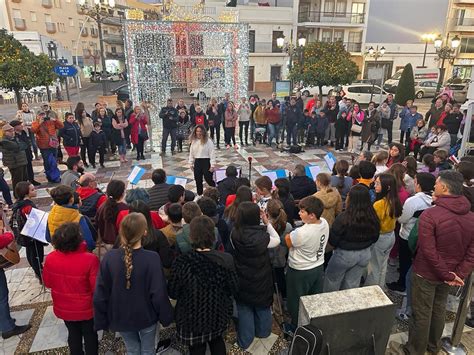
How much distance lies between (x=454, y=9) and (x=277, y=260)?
40.3 m

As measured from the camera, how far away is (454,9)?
3384 cm

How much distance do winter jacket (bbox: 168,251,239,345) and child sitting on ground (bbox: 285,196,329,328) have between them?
31.1 inches

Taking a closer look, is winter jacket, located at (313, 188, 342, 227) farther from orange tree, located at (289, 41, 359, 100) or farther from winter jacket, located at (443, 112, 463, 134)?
orange tree, located at (289, 41, 359, 100)

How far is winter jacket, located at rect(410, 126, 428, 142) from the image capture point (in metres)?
10.2

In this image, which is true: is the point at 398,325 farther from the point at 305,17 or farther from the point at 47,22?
the point at 47,22

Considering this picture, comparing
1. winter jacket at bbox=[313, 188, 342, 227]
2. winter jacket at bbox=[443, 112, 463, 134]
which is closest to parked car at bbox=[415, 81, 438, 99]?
winter jacket at bbox=[443, 112, 463, 134]

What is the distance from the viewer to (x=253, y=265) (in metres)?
3.26

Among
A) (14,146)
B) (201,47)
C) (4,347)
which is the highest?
(201,47)

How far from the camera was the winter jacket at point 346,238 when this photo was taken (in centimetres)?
349

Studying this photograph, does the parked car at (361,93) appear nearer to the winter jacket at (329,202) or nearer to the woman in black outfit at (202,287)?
the winter jacket at (329,202)

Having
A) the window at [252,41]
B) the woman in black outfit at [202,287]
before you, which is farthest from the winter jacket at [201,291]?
the window at [252,41]

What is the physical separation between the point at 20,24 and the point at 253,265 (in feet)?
134

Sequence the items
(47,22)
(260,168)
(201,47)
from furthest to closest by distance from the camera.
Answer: (47,22) < (201,47) < (260,168)

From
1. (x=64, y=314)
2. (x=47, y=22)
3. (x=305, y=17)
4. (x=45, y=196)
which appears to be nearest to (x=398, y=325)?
(x=64, y=314)
